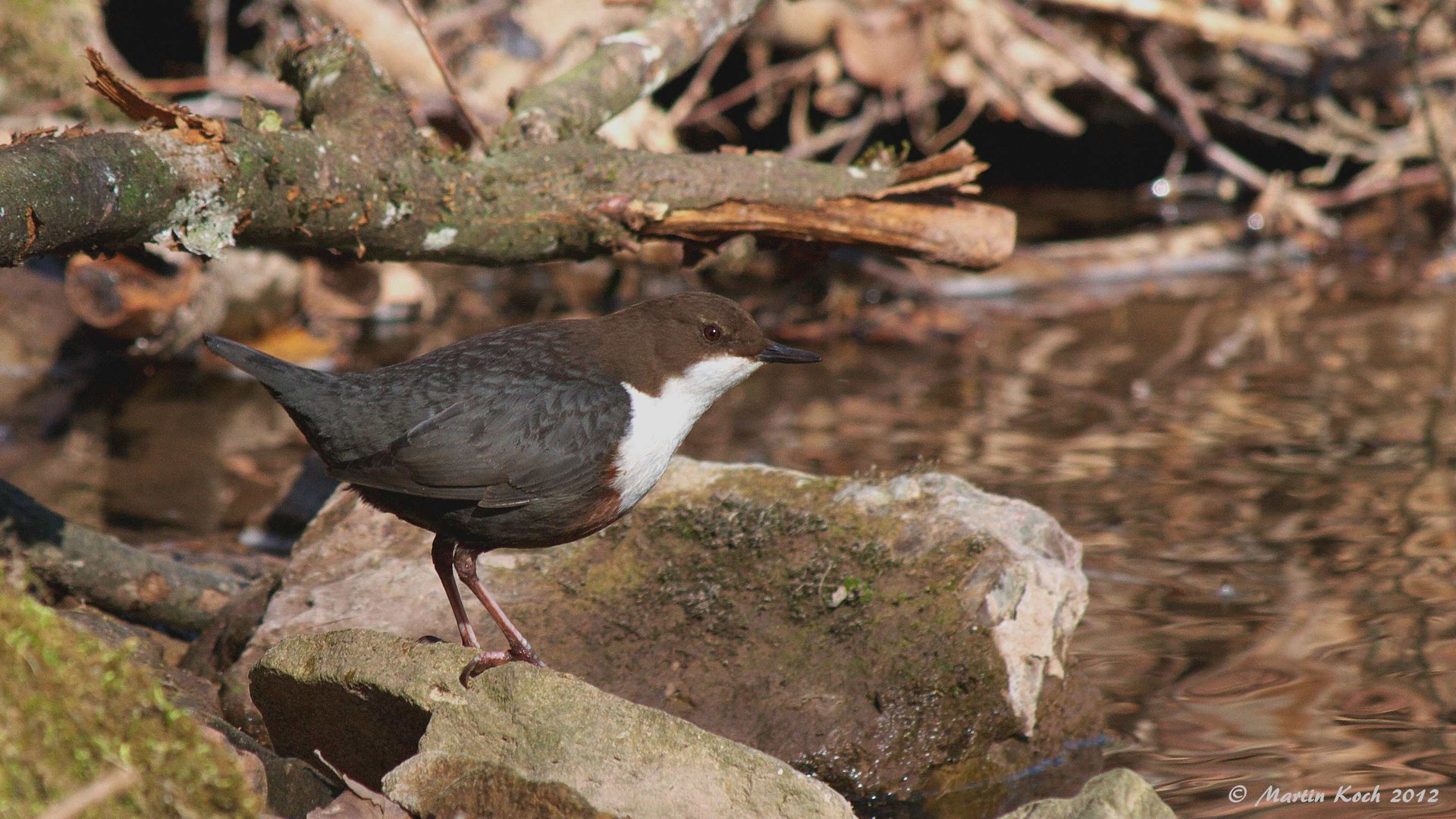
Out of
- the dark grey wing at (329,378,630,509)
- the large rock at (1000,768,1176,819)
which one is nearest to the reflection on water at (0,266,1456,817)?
the large rock at (1000,768,1176,819)

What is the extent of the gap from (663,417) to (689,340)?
0.24 m

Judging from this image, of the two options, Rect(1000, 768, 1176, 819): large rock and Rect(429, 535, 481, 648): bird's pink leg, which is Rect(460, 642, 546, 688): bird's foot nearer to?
Rect(429, 535, 481, 648): bird's pink leg

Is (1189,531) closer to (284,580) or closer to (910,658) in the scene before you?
(910,658)

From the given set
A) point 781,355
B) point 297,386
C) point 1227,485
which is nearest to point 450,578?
point 297,386

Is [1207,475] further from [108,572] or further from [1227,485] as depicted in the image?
[108,572]

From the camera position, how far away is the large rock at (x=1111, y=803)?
2.65 metres

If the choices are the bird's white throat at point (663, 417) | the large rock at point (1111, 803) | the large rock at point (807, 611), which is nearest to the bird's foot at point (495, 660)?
the large rock at point (807, 611)

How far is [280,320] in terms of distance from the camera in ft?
25.7

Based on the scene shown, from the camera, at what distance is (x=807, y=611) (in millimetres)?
3799

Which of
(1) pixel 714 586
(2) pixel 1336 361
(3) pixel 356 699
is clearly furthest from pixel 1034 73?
(3) pixel 356 699

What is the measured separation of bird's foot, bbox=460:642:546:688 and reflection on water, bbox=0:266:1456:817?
58.5 inches

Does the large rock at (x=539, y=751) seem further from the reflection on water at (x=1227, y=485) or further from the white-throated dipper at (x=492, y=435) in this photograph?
the reflection on water at (x=1227, y=485)

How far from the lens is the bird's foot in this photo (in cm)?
302

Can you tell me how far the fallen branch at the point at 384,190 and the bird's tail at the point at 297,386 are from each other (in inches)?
14.6
